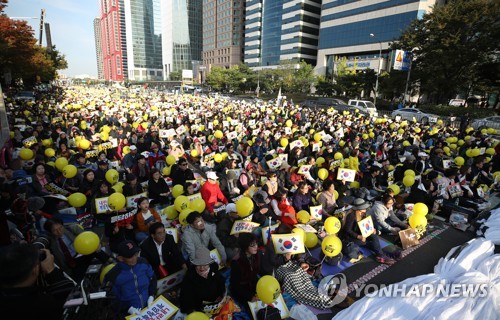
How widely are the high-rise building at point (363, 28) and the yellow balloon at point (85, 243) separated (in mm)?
53813

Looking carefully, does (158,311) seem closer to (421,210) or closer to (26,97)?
(421,210)

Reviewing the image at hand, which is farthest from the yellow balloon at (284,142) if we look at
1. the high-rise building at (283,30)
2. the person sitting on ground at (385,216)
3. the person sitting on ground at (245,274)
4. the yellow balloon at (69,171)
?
the high-rise building at (283,30)

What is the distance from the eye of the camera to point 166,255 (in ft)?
15.3

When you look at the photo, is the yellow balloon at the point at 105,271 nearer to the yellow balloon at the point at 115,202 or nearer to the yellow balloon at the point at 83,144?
the yellow balloon at the point at 115,202

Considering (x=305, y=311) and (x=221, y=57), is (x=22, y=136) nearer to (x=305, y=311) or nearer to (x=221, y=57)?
(x=305, y=311)

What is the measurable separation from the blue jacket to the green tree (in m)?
36.3

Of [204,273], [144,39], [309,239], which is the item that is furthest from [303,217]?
[144,39]

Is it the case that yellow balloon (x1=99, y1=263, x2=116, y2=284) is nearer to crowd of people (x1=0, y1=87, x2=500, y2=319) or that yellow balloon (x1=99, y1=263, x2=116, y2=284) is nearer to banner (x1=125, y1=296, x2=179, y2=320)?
crowd of people (x1=0, y1=87, x2=500, y2=319)

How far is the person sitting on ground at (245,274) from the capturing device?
433 centimetres

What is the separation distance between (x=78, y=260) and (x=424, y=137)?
1671cm

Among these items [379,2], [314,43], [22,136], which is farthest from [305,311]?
[314,43]

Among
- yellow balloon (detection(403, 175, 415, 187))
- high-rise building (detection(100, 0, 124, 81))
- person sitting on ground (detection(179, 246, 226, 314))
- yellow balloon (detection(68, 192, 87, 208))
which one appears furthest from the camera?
high-rise building (detection(100, 0, 124, 81))

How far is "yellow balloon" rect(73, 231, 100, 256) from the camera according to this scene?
425cm

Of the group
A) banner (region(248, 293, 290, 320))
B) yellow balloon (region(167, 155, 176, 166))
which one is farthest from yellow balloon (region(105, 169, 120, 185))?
banner (region(248, 293, 290, 320))
